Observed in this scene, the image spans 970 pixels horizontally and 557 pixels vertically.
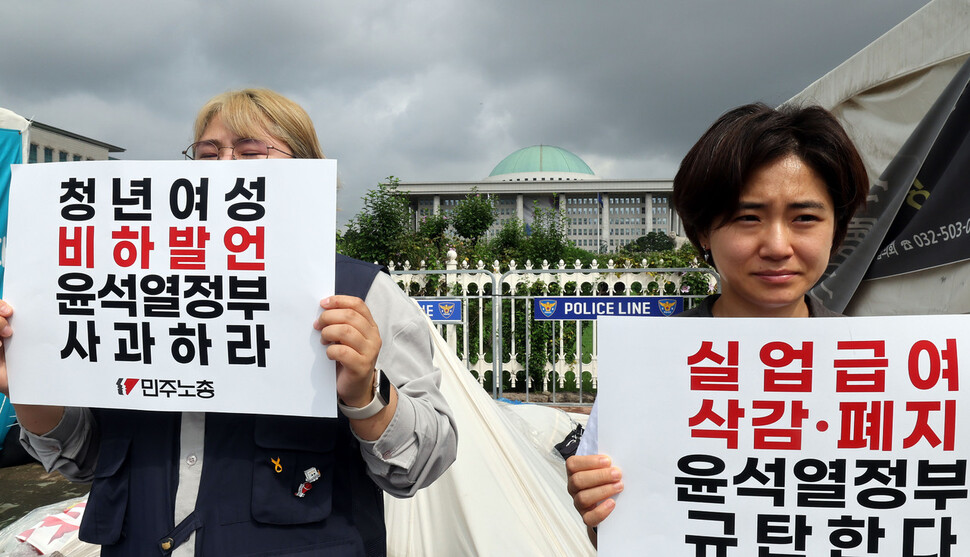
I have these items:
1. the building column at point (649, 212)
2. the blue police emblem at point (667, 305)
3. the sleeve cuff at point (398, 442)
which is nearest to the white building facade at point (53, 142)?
the sleeve cuff at point (398, 442)

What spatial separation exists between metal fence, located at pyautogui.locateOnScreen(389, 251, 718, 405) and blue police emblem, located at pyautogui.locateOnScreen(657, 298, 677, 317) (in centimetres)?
47

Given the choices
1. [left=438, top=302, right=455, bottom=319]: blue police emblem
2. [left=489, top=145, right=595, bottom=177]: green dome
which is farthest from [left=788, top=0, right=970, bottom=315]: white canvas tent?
[left=489, top=145, right=595, bottom=177]: green dome

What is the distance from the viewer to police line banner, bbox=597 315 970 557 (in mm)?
1108

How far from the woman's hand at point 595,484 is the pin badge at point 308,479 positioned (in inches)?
19.6

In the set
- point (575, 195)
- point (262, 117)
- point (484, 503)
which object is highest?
point (575, 195)

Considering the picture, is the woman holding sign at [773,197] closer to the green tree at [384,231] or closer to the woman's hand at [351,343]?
the woman's hand at [351,343]

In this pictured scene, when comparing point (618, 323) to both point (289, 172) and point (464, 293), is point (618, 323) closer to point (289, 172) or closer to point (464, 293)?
point (289, 172)

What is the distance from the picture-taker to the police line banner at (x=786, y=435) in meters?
A: 1.11

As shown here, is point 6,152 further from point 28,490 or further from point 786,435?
point 786,435

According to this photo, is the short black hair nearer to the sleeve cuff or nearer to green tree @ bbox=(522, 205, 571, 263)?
the sleeve cuff

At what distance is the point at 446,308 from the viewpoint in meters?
6.75

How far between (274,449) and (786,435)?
39.6 inches

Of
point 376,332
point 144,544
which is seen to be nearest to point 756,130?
point 376,332

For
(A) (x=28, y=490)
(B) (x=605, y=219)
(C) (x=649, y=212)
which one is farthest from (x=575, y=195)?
(A) (x=28, y=490)
